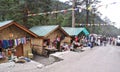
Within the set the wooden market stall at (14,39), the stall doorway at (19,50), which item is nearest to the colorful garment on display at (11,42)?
the wooden market stall at (14,39)

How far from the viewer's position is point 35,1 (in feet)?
113

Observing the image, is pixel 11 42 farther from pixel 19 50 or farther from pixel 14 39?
pixel 19 50

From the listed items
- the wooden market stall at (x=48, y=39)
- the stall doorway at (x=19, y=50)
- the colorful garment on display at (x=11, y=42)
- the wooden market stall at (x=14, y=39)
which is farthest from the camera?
the wooden market stall at (x=48, y=39)

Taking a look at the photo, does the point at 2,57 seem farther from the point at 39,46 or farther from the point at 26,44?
the point at 39,46

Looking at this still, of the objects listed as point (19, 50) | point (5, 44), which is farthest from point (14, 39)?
point (19, 50)

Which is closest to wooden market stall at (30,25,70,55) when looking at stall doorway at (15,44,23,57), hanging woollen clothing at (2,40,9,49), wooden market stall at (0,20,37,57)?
wooden market stall at (0,20,37,57)

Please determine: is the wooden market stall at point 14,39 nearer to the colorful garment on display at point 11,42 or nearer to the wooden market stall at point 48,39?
the colorful garment on display at point 11,42

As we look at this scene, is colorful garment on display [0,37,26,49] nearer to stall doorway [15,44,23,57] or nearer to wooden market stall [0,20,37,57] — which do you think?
wooden market stall [0,20,37,57]

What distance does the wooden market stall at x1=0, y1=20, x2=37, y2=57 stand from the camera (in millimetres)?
19141

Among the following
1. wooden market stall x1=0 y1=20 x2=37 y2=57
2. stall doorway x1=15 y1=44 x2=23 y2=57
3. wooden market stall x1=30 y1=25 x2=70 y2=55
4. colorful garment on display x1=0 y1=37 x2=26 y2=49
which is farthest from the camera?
wooden market stall x1=30 y1=25 x2=70 y2=55

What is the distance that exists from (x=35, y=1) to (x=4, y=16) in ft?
19.5

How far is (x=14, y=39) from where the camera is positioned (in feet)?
67.6

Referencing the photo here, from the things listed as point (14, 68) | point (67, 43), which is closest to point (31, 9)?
point (67, 43)

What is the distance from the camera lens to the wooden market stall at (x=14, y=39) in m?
19.1
